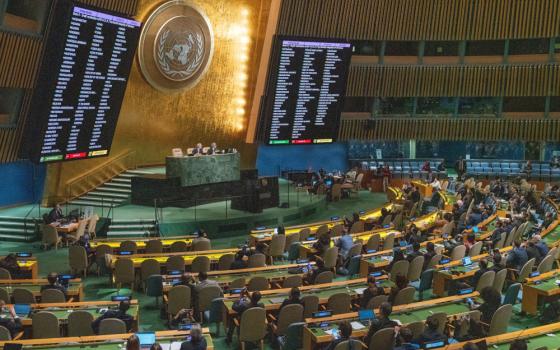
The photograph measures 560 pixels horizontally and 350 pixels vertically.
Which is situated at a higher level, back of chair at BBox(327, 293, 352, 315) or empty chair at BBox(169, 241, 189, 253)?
empty chair at BBox(169, 241, 189, 253)

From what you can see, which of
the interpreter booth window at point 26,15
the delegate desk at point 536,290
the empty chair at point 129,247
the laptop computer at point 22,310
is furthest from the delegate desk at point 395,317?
the interpreter booth window at point 26,15

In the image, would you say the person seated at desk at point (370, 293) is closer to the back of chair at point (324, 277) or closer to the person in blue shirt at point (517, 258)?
the back of chair at point (324, 277)

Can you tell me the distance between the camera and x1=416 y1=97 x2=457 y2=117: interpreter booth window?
30.5 meters

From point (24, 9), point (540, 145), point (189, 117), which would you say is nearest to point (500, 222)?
point (189, 117)

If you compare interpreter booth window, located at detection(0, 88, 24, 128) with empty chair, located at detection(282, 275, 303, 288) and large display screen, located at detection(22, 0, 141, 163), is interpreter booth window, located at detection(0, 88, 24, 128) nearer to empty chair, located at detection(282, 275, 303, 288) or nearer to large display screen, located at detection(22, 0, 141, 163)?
large display screen, located at detection(22, 0, 141, 163)

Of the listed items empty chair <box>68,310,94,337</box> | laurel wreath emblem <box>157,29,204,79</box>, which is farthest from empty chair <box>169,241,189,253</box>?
laurel wreath emblem <box>157,29,204,79</box>

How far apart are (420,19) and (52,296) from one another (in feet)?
76.2

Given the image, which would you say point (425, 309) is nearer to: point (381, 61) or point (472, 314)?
point (472, 314)

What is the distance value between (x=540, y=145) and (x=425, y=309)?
78.8 feet

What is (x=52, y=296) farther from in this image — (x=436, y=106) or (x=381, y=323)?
(x=436, y=106)

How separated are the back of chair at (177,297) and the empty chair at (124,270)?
2436 mm

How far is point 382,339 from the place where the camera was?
790 cm

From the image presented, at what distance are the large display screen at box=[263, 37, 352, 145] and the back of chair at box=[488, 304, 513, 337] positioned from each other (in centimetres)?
1352

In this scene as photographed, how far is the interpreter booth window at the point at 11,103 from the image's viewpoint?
19156 mm
